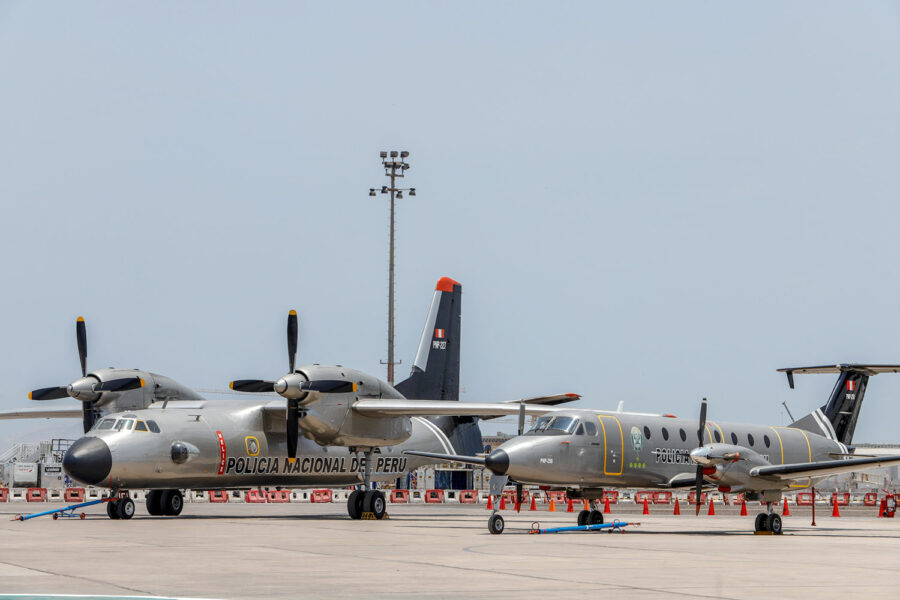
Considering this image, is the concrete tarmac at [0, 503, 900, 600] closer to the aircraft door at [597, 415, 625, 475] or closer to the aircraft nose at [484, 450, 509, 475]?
the aircraft nose at [484, 450, 509, 475]

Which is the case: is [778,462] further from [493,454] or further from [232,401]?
[232,401]

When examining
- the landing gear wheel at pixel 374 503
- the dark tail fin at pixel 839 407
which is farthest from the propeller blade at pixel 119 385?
the dark tail fin at pixel 839 407

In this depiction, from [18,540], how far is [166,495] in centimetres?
1223

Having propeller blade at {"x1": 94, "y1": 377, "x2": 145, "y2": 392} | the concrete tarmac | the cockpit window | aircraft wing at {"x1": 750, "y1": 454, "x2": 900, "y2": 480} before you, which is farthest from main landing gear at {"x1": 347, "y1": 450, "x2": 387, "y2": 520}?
aircraft wing at {"x1": 750, "y1": 454, "x2": 900, "y2": 480}

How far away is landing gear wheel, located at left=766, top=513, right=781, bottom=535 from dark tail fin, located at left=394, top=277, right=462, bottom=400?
15.9m

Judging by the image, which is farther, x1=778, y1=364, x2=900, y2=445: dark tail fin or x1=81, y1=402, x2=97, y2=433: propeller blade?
x1=81, y1=402, x2=97, y2=433: propeller blade

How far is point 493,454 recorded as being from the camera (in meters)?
22.3

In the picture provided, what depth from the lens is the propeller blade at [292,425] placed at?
29297 mm

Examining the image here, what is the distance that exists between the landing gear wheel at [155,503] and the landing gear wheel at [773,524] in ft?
52.5

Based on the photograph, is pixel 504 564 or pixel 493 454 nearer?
pixel 504 564

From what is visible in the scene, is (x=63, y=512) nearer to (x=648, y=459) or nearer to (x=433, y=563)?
(x=648, y=459)

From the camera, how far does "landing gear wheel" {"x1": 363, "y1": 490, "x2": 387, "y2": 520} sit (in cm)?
2975

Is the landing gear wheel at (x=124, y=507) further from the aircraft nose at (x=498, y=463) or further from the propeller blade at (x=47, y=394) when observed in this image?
the aircraft nose at (x=498, y=463)

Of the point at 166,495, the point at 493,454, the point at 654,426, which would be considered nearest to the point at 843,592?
the point at 493,454
